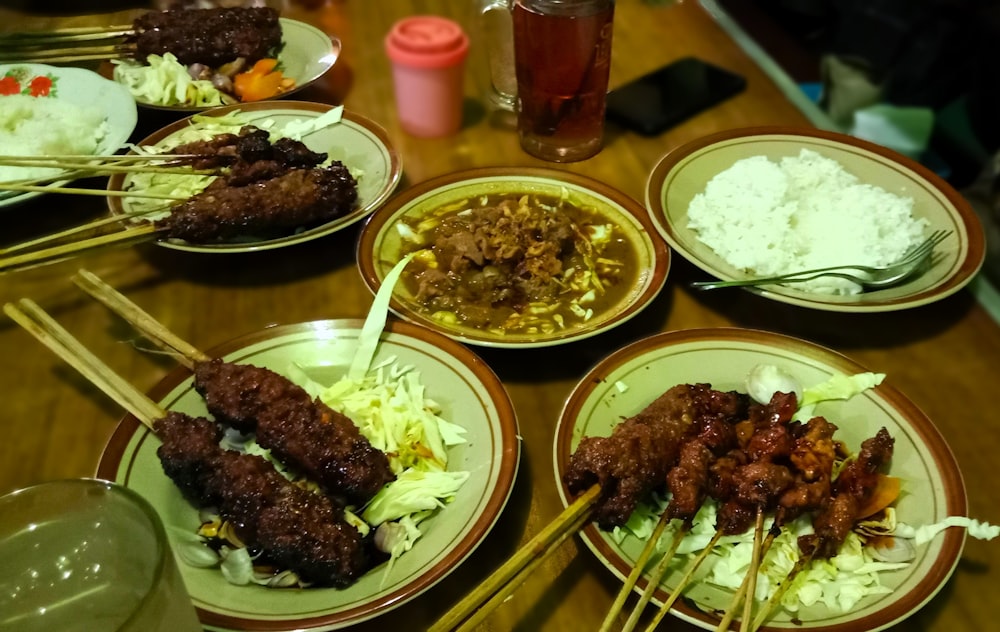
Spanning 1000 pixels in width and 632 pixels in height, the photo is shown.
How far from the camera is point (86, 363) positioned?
1718mm

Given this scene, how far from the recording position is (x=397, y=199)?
2322 mm

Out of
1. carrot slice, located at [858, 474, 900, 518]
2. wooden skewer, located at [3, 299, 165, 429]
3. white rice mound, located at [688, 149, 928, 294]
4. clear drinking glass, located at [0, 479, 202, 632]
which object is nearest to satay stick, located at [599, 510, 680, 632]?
carrot slice, located at [858, 474, 900, 518]

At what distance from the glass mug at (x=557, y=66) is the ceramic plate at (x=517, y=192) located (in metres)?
0.30

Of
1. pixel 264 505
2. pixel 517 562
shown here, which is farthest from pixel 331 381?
pixel 517 562

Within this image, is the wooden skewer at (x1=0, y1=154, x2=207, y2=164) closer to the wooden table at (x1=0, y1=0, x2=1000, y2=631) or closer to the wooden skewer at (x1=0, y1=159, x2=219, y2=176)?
the wooden skewer at (x1=0, y1=159, x2=219, y2=176)

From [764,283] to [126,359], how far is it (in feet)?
5.76

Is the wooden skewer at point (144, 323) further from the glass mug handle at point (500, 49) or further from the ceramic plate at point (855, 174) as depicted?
the glass mug handle at point (500, 49)

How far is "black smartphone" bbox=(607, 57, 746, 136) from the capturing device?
2904 millimetres

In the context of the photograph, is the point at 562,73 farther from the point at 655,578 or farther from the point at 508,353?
the point at 655,578

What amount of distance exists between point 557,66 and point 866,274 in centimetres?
120

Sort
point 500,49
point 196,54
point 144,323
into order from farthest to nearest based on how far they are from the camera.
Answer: point 196,54 < point 500,49 < point 144,323

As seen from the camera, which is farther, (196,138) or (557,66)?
(196,138)

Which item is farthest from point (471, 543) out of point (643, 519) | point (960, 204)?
point (960, 204)

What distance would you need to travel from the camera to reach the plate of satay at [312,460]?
1.42 metres
